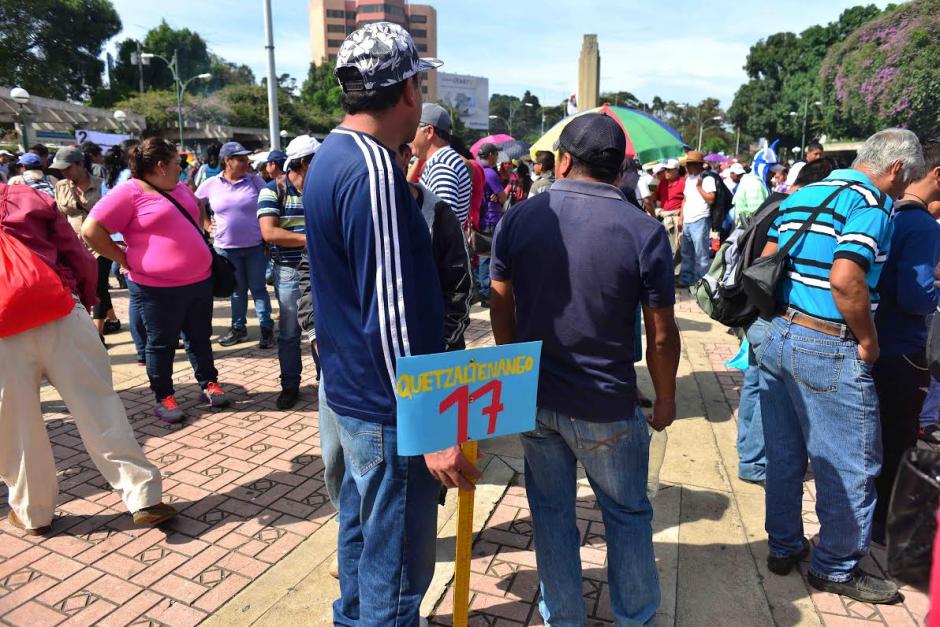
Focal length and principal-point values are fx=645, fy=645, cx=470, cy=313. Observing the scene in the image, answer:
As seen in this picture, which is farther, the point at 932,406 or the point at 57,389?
the point at 932,406

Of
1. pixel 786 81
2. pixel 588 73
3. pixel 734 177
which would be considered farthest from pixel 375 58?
pixel 786 81

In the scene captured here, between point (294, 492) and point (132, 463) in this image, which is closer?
point (132, 463)

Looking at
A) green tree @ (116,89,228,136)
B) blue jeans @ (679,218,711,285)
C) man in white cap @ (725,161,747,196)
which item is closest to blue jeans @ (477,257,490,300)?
blue jeans @ (679,218,711,285)

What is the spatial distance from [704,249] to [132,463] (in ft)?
25.7

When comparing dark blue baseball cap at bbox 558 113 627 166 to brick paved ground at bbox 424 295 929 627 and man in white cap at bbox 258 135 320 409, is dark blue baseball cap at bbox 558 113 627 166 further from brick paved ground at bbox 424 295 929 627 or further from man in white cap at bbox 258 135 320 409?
man in white cap at bbox 258 135 320 409

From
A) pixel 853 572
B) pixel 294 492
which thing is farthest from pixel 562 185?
pixel 294 492

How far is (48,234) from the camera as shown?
312 centimetres

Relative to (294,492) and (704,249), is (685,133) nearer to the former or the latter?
(704,249)

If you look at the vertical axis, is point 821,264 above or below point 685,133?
below

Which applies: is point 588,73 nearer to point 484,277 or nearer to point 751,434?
point 484,277

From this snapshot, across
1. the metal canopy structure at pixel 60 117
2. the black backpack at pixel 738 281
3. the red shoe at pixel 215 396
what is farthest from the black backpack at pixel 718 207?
the metal canopy structure at pixel 60 117

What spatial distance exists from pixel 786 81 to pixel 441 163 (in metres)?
62.7

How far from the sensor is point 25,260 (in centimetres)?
293

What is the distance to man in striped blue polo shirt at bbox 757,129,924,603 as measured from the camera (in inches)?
96.1
